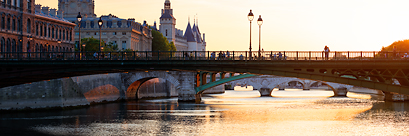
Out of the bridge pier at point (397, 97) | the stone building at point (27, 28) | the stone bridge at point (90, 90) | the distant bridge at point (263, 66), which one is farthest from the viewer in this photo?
the bridge pier at point (397, 97)

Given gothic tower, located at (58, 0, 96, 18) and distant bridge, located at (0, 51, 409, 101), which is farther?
gothic tower, located at (58, 0, 96, 18)

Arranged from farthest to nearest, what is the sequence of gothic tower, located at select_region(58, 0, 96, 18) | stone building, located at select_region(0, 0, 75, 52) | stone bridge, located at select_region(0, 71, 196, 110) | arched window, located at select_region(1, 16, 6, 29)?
gothic tower, located at select_region(58, 0, 96, 18), stone building, located at select_region(0, 0, 75, 52), arched window, located at select_region(1, 16, 6, 29), stone bridge, located at select_region(0, 71, 196, 110)

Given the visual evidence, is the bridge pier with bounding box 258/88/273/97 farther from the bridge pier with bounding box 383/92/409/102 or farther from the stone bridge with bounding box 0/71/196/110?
the bridge pier with bounding box 383/92/409/102

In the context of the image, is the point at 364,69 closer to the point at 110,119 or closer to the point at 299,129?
the point at 299,129

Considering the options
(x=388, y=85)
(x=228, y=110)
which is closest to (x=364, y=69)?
(x=388, y=85)

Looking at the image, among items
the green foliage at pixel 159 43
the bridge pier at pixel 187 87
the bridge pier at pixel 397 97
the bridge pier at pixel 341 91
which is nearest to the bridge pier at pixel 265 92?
the bridge pier at pixel 341 91

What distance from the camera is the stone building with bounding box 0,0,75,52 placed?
72.3 m

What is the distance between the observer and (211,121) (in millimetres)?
54906

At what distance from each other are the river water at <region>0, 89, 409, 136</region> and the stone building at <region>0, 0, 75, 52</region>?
11.1 metres

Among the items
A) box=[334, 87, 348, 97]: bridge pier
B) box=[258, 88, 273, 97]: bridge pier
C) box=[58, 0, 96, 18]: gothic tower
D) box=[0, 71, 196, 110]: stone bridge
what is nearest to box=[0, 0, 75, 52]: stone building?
box=[0, 71, 196, 110]: stone bridge

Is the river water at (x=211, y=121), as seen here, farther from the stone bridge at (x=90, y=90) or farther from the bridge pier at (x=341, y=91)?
the bridge pier at (x=341, y=91)

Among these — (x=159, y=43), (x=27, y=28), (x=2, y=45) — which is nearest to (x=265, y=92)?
(x=27, y=28)

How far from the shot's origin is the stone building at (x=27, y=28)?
237 ft

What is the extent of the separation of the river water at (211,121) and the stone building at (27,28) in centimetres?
1108
